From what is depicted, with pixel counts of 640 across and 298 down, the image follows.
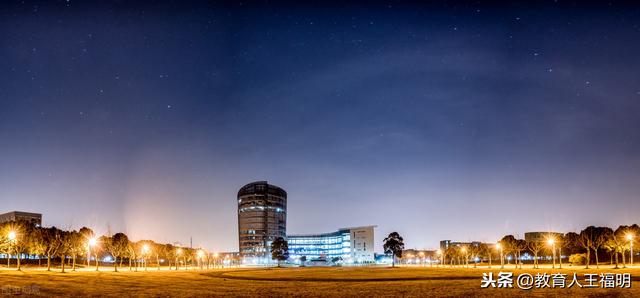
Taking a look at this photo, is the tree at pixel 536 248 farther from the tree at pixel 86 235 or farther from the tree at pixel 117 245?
the tree at pixel 86 235

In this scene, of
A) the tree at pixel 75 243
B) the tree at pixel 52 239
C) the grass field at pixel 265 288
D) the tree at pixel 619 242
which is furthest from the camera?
the tree at pixel 619 242

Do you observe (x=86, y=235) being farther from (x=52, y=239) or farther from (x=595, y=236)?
(x=595, y=236)

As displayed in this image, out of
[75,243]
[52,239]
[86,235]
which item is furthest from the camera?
[86,235]

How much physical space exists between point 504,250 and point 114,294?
11660cm

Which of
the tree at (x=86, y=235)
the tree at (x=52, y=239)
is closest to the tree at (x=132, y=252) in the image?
the tree at (x=86, y=235)

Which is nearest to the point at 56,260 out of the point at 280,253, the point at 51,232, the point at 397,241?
the point at 51,232

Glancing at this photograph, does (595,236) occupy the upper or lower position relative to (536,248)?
upper

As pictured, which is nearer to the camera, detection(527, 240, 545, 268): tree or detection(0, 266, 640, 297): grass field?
detection(0, 266, 640, 297): grass field

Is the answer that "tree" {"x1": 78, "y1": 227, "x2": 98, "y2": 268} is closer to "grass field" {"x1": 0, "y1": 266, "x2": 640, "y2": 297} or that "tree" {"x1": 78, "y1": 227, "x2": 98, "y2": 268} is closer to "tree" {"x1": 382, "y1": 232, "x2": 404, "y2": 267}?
"grass field" {"x1": 0, "y1": 266, "x2": 640, "y2": 297}

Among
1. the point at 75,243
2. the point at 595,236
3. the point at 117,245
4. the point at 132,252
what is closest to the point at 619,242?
the point at 595,236

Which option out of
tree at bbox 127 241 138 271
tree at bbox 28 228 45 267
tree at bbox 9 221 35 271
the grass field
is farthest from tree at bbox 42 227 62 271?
the grass field

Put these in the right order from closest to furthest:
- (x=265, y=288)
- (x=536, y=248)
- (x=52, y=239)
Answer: (x=265, y=288), (x=52, y=239), (x=536, y=248)

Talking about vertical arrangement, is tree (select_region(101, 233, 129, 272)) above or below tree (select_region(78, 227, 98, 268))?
below

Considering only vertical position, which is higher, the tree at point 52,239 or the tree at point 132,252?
the tree at point 52,239
